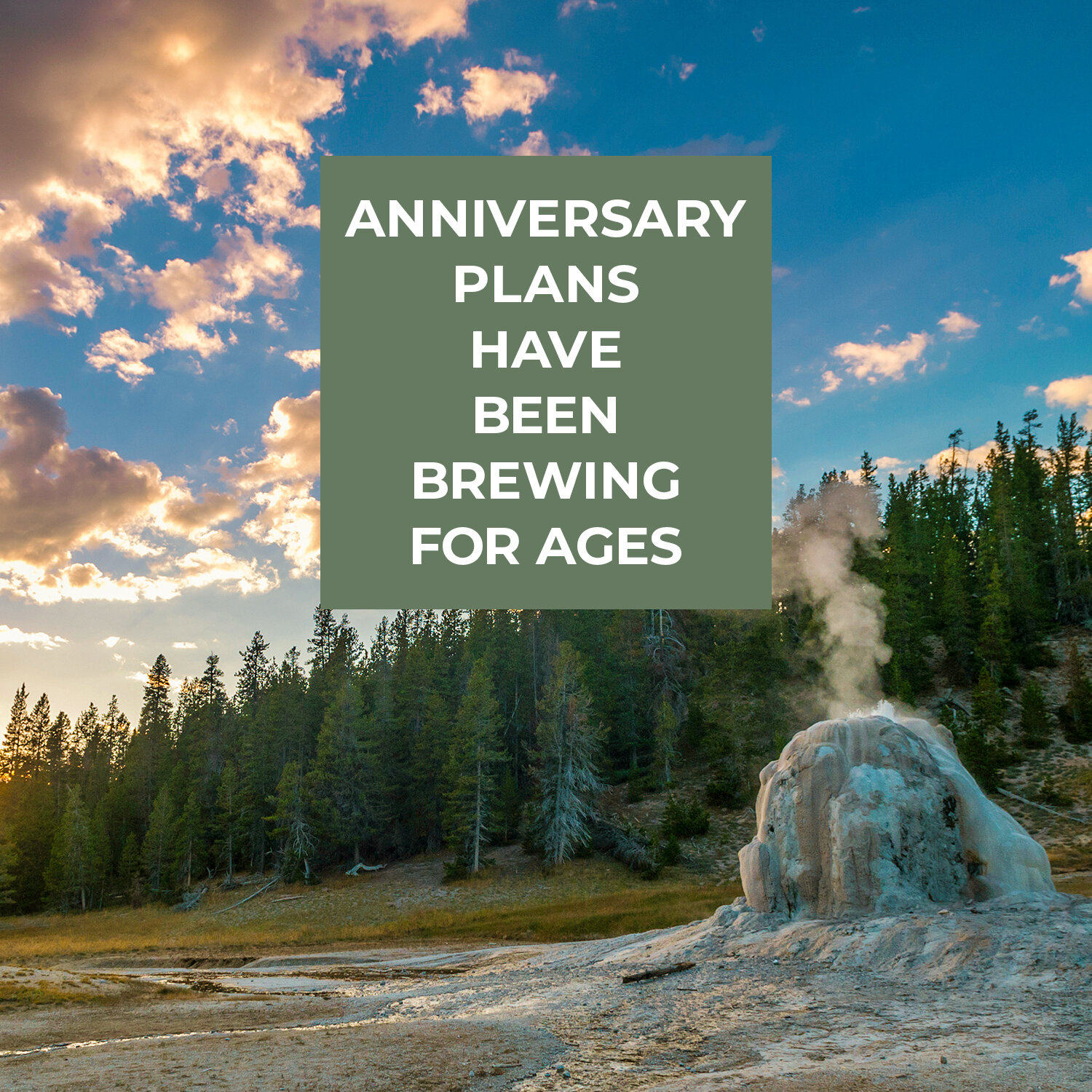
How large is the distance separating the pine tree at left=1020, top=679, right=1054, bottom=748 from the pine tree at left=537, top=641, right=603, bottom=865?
1160 inches

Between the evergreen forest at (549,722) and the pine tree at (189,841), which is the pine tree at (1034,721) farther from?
the pine tree at (189,841)

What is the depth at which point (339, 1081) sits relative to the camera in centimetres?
1001

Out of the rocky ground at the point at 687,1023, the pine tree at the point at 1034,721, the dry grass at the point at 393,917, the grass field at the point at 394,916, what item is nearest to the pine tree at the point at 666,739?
the grass field at the point at 394,916

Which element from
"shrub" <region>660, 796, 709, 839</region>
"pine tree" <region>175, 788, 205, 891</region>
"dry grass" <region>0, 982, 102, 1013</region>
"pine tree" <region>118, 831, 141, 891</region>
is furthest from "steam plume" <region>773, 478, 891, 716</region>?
"pine tree" <region>118, 831, 141, 891</region>

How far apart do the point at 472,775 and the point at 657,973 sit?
1425 inches

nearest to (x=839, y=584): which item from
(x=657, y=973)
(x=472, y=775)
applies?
(x=472, y=775)

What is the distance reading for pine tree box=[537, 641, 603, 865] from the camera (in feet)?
160

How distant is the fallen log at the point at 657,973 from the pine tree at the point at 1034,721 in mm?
43443

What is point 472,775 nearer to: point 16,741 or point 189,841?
point 189,841

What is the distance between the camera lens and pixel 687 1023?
42.5ft

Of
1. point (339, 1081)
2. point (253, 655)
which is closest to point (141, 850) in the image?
point (253, 655)

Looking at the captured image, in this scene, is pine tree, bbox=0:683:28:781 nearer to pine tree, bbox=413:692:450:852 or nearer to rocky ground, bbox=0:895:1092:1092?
pine tree, bbox=413:692:450:852

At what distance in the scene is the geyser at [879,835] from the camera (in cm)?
1770

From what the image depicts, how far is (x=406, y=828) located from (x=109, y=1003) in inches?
1636
